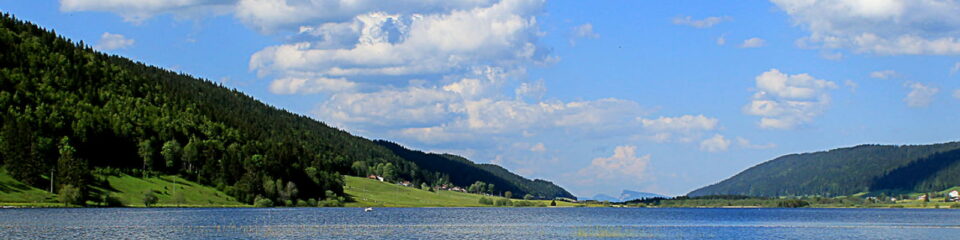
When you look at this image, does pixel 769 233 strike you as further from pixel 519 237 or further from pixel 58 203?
pixel 58 203

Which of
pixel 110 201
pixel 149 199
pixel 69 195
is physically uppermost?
pixel 149 199

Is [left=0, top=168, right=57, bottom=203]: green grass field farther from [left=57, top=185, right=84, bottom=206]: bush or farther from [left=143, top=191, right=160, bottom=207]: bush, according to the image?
[left=143, top=191, right=160, bottom=207]: bush

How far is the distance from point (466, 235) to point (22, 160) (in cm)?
10581

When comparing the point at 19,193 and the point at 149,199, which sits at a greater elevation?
the point at 149,199

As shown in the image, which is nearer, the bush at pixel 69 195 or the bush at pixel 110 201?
the bush at pixel 69 195

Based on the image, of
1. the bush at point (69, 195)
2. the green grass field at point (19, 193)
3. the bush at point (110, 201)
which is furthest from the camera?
the bush at point (110, 201)

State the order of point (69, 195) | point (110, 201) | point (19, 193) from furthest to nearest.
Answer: point (110, 201)
point (69, 195)
point (19, 193)

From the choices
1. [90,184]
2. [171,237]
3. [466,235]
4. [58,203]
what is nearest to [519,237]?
[466,235]

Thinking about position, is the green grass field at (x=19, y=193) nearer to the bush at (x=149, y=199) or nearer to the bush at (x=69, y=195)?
the bush at (x=69, y=195)

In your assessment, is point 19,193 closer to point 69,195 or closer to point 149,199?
point 69,195

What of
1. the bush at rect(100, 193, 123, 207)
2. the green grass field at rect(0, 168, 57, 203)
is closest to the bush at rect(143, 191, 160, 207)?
the bush at rect(100, 193, 123, 207)

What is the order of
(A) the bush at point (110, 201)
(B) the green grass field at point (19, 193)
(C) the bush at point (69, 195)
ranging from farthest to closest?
1. (A) the bush at point (110, 201)
2. (C) the bush at point (69, 195)
3. (B) the green grass field at point (19, 193)

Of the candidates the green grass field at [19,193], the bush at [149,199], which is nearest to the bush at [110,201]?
the bush at [149,199]

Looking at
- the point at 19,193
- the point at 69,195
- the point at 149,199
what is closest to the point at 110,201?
the point at 149,199
